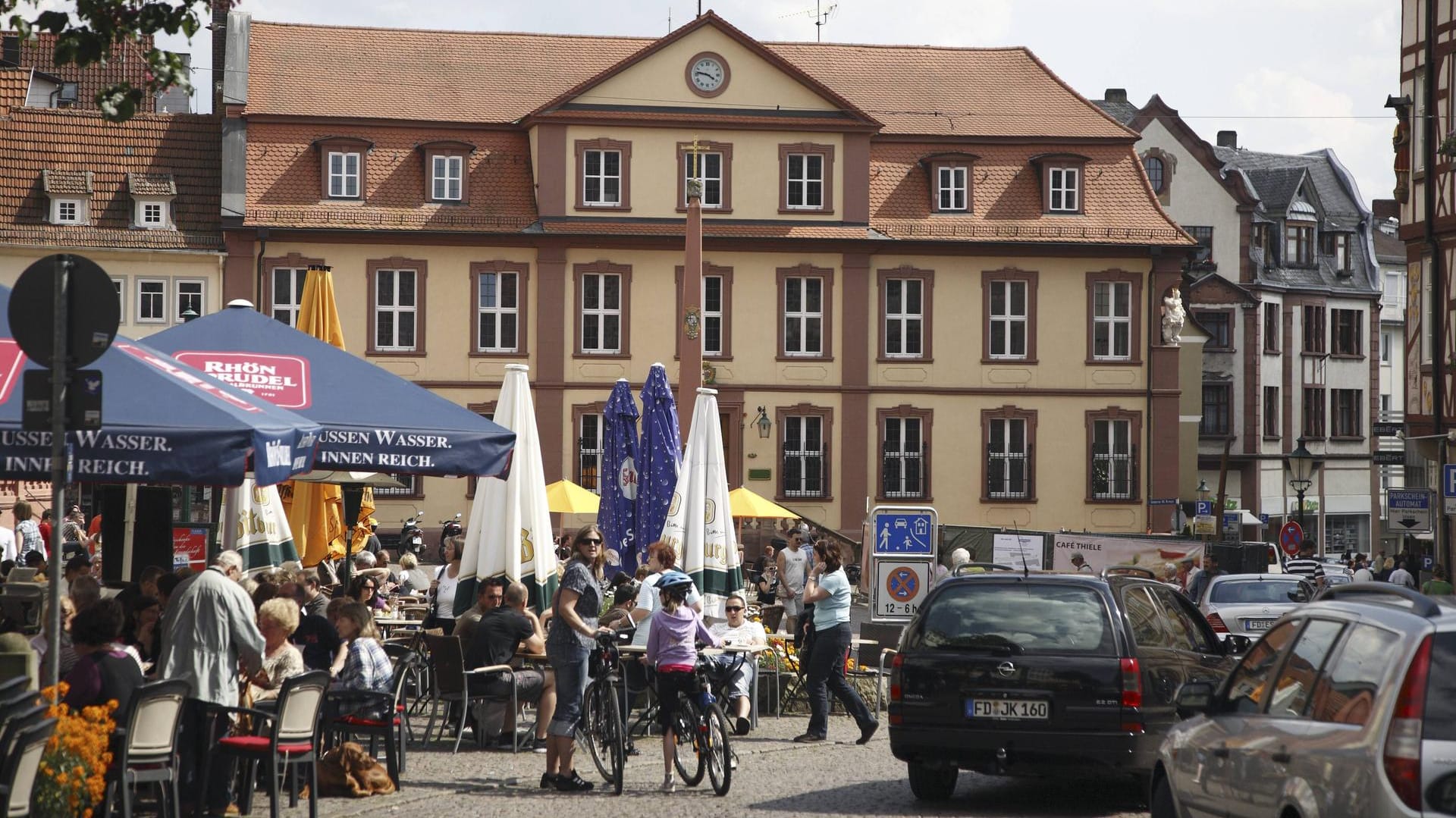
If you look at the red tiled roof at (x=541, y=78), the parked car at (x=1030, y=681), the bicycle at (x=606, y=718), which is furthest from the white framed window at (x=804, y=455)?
the parked car at (x=1030, y=681)

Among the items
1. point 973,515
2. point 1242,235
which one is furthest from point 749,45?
point 1242,235

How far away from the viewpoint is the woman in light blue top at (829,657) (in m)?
16.0

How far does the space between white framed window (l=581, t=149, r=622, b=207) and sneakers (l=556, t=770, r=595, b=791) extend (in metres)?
31.9

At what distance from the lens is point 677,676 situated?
13.0 m

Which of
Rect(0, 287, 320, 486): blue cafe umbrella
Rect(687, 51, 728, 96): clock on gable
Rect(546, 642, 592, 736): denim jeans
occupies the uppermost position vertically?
Rect(687, 51, 728, 96): clock on gable

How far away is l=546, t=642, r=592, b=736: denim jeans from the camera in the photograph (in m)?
12.8

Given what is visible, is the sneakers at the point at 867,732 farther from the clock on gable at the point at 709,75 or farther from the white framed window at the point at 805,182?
the clock on gable at the point at 709,75

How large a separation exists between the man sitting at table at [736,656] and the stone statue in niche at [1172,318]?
30.0 metres

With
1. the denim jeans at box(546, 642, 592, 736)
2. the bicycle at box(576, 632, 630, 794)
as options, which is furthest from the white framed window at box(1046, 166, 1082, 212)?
the denim jeans at box(546, 642, 592, 736)

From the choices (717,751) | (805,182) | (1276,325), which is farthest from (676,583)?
(1276,325)

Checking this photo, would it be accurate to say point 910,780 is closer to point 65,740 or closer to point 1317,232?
point 65,740

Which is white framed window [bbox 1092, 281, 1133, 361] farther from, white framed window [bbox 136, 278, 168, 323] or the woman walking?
the woman walking

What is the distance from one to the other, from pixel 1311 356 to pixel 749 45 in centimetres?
3438

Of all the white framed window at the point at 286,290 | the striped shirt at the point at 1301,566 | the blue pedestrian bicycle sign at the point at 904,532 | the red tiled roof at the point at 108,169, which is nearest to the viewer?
the blue pedestrian bicycle sign at the point at 904,532
